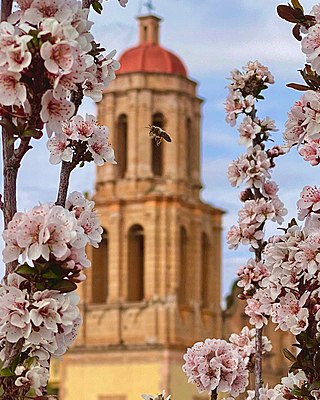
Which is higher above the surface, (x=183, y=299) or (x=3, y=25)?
(x=183, y=299)

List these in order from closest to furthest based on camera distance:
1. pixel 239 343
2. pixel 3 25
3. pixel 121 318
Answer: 1. pixel 3 25
2. pixel 239 343
3. pixel 121 318

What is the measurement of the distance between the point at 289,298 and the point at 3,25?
1.29 m

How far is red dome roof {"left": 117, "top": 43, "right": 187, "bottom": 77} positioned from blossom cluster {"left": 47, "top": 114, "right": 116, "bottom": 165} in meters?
31.9

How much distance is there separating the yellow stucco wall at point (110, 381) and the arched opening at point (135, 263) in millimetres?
2132

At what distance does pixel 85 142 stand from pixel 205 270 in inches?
1289

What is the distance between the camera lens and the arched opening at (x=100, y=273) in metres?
35.3

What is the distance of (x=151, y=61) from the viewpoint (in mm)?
35688

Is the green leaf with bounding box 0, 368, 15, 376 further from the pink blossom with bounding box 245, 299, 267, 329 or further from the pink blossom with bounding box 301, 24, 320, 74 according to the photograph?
the pink blossom with bounding box 245, 299, 267, 329

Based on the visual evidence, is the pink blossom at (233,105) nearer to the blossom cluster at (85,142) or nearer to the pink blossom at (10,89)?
the blossom cluster at (85,142)

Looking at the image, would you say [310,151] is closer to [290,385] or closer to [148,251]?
[290,385]

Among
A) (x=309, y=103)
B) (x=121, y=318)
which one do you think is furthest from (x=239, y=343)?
(x=121, y=318)

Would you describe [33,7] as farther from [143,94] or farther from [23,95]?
[143,94]

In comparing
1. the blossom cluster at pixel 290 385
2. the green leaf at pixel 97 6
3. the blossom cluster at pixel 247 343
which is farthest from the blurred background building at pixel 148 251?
the green leaf at pixel 97 6

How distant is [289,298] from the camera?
3.59m
